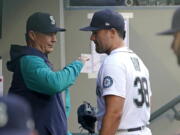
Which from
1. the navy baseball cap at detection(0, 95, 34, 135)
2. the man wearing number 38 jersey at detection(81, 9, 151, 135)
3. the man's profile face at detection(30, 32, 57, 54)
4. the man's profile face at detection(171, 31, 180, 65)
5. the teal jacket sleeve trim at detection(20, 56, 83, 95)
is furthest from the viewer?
the man's profile face at detection(30, 32, 57, 54)

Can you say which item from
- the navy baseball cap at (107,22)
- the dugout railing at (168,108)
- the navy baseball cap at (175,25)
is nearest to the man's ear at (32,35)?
the navy baseball cap at (107,22)

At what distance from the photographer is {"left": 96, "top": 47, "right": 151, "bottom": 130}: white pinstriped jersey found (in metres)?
4.18

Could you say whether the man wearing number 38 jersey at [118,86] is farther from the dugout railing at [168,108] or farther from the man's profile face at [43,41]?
the dugout railing at [168,108]

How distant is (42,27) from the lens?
15.1 feet

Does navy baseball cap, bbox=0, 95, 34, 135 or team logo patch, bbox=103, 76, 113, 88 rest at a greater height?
navy baseball cap, bbox=0, 95, 34, 135

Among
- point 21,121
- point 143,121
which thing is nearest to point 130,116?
point 143,121

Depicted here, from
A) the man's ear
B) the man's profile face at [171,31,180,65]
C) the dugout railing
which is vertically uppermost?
the man's profile face at [171,31,180,65]

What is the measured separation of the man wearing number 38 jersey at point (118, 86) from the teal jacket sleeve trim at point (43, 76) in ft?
0.77

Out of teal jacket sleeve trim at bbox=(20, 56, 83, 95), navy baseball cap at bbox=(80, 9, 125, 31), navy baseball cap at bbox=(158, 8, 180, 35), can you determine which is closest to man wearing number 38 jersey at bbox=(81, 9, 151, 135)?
navy baseball cap at bbox=(80, 9, 125, 31)

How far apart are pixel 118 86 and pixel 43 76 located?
1.84 feet

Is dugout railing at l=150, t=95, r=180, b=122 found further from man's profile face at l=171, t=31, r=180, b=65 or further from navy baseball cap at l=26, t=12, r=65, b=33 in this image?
man's profile face at l=171, t=31, r=180, b=65

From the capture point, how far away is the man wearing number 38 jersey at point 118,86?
415 cm

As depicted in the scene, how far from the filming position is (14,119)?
6.73 ft

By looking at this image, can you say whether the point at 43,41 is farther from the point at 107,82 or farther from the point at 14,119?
the point at 14,119
